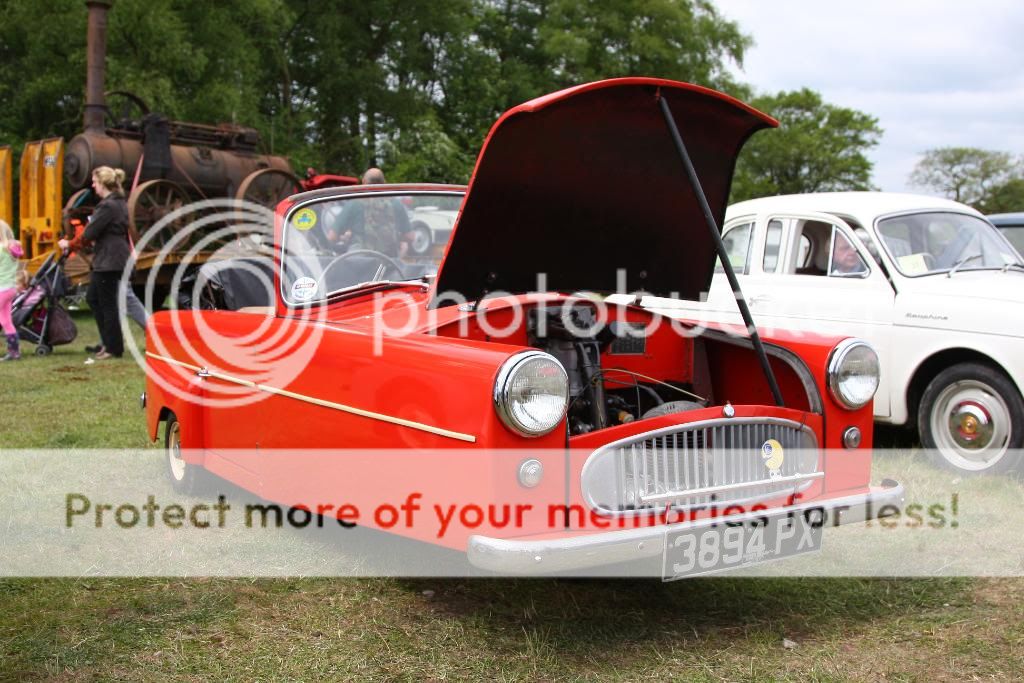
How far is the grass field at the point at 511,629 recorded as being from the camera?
300cm

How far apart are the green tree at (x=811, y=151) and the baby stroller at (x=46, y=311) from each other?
36636 mm

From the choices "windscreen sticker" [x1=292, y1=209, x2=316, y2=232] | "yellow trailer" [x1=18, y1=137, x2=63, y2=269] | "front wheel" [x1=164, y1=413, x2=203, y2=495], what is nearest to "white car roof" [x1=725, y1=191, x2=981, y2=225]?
"windscreen sticker" [x1=292, y1=209, x2=316, y2=232]

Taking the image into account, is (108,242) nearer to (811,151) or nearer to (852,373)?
(852,373)

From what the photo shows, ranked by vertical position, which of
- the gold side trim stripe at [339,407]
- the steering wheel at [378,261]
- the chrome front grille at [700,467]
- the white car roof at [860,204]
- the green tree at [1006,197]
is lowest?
the chrome front grille at [700,467]

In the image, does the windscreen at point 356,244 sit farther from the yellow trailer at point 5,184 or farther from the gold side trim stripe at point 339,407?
the yellow trailer at point 5,184

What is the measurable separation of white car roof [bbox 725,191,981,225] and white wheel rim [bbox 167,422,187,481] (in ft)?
12.0

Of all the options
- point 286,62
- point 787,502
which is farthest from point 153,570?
point 286,62

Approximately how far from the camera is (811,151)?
44562 mm

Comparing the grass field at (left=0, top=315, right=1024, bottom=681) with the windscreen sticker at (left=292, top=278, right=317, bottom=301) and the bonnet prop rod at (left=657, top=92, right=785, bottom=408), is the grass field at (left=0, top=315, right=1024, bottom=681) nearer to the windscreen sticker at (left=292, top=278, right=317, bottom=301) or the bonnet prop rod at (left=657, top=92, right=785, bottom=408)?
the bonnet prop rod at (left=657, top=92, right=785, bottom=408)

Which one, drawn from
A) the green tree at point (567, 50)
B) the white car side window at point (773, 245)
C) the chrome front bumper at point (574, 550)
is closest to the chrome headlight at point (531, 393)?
the chrome front bumper at point (574, 550)

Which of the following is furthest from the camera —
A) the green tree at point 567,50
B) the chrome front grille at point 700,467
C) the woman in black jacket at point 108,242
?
the green tree at point 567,50

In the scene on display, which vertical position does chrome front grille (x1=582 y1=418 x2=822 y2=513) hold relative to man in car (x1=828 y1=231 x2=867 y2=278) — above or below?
below

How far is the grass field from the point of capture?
3.00 metres

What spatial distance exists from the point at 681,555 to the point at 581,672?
0.46 metres
